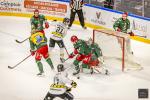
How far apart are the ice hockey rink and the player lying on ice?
0.80 ft

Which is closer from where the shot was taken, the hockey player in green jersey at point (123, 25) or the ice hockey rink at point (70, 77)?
A: the ice hockey rink at point (70, 77)

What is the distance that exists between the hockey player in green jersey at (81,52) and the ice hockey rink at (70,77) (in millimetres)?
315

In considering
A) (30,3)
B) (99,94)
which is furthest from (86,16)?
(99,94)

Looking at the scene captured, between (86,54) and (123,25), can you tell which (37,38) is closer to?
(86,54)

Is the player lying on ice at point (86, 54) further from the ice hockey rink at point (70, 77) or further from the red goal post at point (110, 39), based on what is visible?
the red goal post at point (110, 39)

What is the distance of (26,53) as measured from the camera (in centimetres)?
1304

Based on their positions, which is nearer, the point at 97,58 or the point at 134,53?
the point at 97,58

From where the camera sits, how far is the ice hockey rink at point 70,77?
1015 centimetres

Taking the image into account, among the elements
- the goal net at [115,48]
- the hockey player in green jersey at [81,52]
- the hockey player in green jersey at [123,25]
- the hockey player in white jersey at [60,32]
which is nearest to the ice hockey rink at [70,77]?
the goal net at [115,48]

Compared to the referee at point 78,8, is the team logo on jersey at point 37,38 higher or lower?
lower

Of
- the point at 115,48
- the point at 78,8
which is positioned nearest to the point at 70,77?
the point at 115,48

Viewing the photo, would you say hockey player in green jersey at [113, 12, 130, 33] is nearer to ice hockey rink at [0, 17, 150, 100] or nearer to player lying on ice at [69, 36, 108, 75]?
ice hockey rink at [0, 17, 150, 100]

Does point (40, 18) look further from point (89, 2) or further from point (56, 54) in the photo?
point (89, 2)

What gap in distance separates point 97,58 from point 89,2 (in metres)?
5.19
